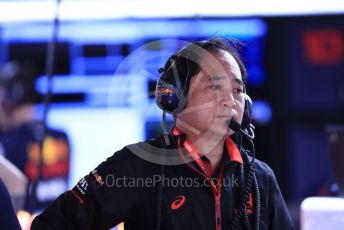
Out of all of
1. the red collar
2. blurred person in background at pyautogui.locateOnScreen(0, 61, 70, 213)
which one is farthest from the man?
blurred person in background at pyautogui.locateOnScreen(0, 61, 70, 213)

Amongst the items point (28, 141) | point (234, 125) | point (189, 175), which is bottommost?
point (28, 141)

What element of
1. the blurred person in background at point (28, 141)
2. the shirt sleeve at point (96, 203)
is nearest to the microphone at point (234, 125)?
the shirt sleeve at point (96, 203)

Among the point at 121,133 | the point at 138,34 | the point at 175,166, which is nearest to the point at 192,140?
the point at 175,166

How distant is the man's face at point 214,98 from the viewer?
6.72ft

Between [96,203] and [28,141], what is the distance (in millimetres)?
2717

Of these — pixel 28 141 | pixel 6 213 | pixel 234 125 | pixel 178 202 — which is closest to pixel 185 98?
pixel 234 125

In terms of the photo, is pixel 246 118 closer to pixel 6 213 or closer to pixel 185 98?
pixel 185 98

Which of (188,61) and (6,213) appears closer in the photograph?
(6,213)

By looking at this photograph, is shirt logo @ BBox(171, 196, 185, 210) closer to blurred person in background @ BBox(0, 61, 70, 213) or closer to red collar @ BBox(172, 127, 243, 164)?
red collar @ BBox(172, 127, 243, 164)

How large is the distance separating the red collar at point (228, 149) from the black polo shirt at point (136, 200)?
29 millimetres

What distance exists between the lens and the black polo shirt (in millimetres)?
1964

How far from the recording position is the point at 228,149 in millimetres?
2105

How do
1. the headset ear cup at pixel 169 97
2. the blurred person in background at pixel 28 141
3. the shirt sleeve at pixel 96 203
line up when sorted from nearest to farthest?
the shirt sleeve at pixel 96 203 < the headset ear cup at pixel 169 97 < the blurred person in background at pixel 28 141

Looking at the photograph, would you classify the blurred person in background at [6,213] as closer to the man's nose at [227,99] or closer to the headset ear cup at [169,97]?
the headset ear cup at [169,97]
